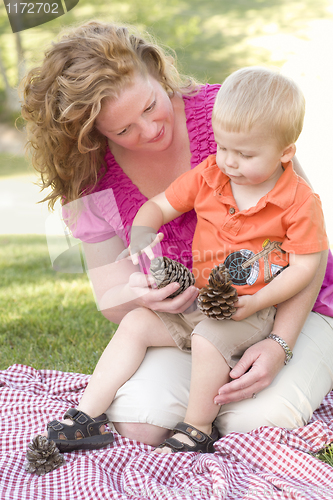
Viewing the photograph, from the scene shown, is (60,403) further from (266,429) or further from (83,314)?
(83,314)

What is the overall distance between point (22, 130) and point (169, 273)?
96cm

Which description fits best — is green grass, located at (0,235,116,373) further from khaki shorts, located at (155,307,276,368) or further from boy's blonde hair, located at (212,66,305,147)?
boy's blonde hair, located at (212,66,305,147)

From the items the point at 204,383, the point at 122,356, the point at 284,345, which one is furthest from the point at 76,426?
the point at 284,345

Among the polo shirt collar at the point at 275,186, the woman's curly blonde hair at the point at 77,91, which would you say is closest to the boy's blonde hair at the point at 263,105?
the polo shirt collar at the point at 275,186

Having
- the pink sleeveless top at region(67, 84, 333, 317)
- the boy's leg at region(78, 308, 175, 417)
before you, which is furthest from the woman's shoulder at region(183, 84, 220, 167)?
the boy's leg at region(78, 308, 175, 417)

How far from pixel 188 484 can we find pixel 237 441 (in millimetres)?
248

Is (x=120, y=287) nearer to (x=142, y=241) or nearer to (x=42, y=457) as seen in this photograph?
(x=142, y=241)

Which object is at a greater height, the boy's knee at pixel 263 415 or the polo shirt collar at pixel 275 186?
the polo shirt collar at pixel 275 186

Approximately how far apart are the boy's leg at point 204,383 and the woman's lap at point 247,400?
107 millimetres

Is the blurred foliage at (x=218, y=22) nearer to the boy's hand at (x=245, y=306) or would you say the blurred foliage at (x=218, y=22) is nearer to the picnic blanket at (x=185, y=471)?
the boy's hand at (x=245, y=306)

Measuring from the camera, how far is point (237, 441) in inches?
62.6

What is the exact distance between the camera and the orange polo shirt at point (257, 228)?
5.33 feet

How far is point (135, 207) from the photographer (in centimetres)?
205

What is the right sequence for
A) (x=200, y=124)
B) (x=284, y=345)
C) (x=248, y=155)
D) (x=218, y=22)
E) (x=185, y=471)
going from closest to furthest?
(x=185, y=471), (x=248, y=155), (x=284, y=345), (x=200, y=124), (x=218, y=22)
